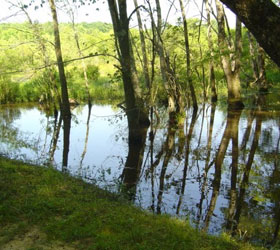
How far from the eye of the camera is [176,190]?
21.4ft

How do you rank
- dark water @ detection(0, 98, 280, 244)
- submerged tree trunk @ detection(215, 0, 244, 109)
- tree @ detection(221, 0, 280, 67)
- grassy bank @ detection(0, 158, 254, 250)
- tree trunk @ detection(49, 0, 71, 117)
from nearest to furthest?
tree @ detection(221, 0, 280, 67) < grassy bank @ detection(0, 158, 254, 250) < dark water @ detection(0, 98, 280, 244) < submerged tree trunk @ detection(215, 0, 244, 109) < tree trunk @ detection(49, 0, 71, 117)

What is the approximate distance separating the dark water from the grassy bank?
89cm

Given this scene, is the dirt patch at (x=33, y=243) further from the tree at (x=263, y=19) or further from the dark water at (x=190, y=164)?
the tree at (x=263, y=19)

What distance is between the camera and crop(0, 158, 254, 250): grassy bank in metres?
3.49

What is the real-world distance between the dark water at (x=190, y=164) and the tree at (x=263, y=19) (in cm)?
257

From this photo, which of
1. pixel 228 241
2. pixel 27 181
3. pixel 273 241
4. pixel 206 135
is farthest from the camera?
pixel 206 135

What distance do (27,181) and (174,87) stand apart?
981 cm

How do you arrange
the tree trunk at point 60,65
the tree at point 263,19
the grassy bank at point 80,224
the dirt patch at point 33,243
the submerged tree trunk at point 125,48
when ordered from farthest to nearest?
the tree trunk at point 60,65 < the submerged tree trunk at point 125,48 < the grassy bank at point 80,224 < the dirt patch at point 33,243 < the tree at point 263,19

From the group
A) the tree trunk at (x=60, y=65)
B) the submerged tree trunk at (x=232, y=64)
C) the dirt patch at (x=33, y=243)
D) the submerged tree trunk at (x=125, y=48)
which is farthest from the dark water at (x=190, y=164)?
the tree trunk at (x=60, y=65)

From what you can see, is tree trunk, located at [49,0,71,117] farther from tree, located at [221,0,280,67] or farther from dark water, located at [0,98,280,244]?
tree, located at [221,0,280,67]

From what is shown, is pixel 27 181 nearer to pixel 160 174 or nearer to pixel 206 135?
pixel 160 174

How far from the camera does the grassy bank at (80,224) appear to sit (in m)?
3.49

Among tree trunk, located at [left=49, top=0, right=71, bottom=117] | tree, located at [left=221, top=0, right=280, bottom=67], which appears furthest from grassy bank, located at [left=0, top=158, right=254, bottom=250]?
tree trunk, located at [left=49, top=0, right=71, bottom=117]

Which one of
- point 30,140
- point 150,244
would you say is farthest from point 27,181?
point 30,140
